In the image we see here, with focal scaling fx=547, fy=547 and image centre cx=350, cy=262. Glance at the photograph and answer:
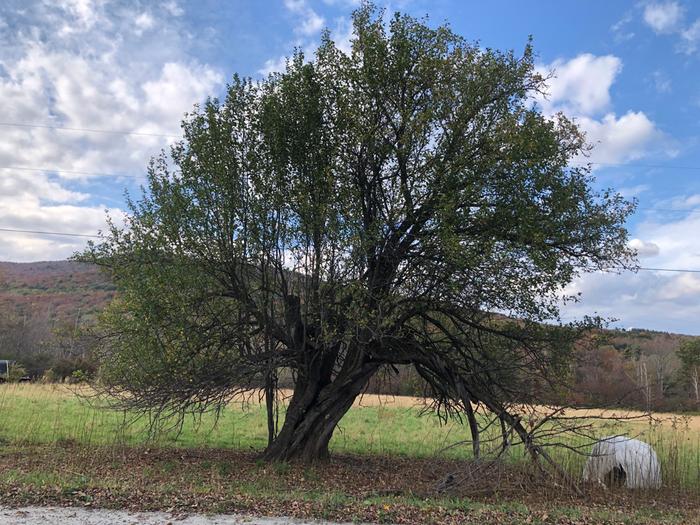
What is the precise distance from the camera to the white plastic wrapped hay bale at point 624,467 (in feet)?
34.4

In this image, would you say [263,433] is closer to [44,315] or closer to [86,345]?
[86,345]

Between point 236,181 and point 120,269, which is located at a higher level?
point 236,181

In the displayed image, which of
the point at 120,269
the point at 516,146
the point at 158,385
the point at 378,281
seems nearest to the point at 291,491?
the point at 158,385

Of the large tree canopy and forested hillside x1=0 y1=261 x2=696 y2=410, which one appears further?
forested hillside x1=0 y1=261 x2=696 y2=410

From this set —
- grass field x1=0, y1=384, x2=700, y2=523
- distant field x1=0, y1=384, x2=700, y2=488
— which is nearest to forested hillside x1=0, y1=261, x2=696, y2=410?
distant field x1=0, y1=384, x2=700, y2=488

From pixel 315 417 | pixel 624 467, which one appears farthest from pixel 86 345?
pixel 624 467

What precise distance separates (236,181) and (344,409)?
5814mm

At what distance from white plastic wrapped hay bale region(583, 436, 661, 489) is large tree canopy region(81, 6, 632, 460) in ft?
5.42

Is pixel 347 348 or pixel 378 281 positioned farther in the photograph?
pixel 347 348

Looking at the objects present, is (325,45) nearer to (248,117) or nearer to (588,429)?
(248,117)

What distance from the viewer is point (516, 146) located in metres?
9.93

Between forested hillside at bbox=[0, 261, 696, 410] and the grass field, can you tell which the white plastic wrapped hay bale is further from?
forested hillside at bbox=[0, 261, 696, 410]

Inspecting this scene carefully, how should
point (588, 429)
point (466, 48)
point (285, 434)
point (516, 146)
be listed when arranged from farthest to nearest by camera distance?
1. point (285, 434)
2. point (466, 48)
3. point (588, 429)
4. point (516, 146)

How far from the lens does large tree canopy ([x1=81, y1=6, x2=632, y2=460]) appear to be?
33.6 feet
